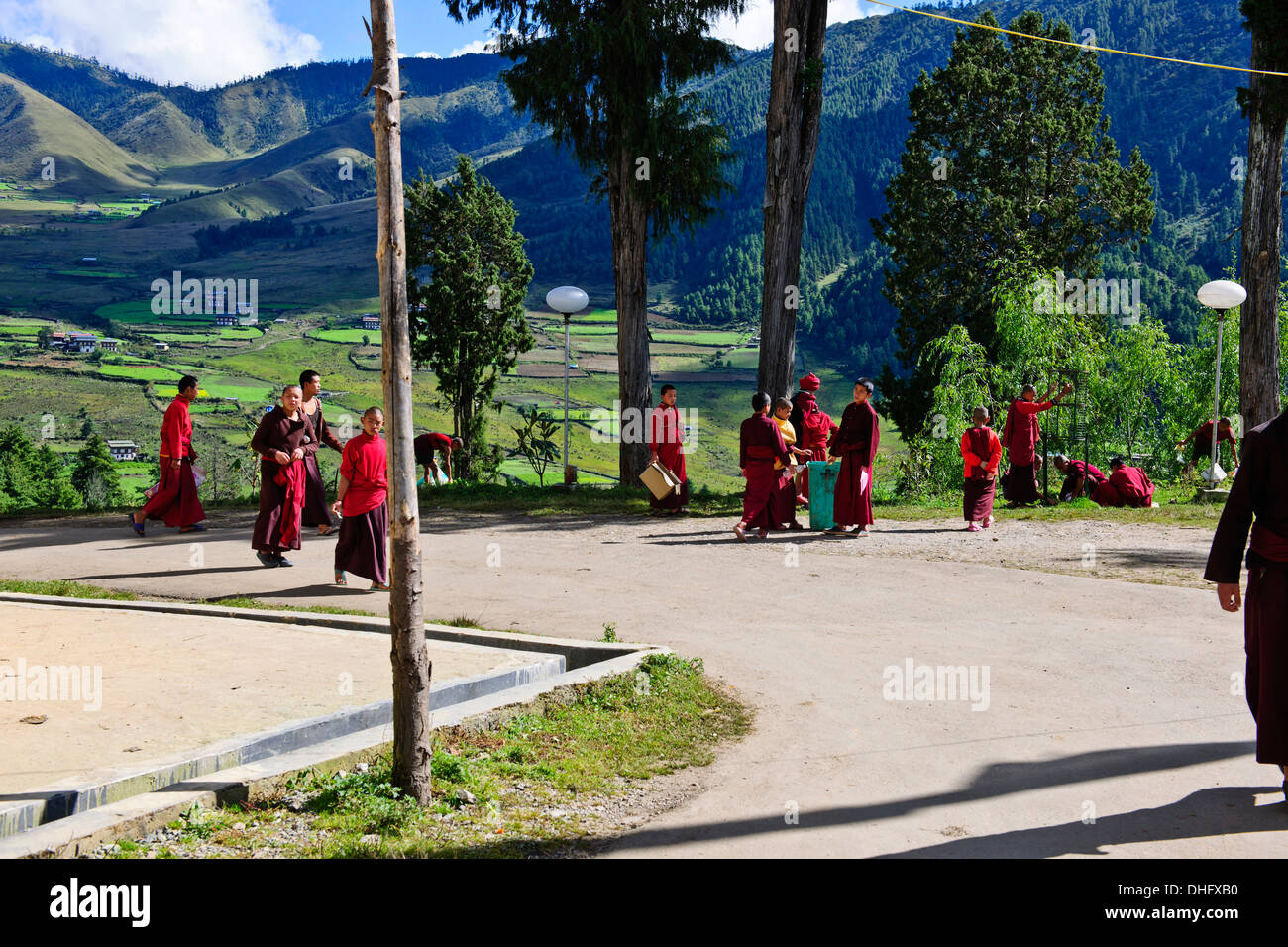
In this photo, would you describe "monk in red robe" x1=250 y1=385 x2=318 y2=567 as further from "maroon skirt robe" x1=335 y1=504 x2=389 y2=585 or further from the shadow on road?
the shadow on road

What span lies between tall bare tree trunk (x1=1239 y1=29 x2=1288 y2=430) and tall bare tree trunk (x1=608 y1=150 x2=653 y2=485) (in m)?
9.84

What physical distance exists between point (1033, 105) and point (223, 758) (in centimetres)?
3721

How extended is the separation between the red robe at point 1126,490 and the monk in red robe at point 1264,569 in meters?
13.7

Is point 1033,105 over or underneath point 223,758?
over

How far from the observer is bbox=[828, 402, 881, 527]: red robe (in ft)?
47.1

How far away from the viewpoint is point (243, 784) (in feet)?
15.8

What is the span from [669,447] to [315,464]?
5.23 meters

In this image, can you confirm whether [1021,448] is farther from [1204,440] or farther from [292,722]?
[292,722]

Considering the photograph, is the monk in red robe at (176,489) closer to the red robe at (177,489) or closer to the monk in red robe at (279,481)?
the red robe at (177,489)

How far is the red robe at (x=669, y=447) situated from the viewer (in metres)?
16.0

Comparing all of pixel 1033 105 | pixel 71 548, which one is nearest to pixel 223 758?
pixel 71 548

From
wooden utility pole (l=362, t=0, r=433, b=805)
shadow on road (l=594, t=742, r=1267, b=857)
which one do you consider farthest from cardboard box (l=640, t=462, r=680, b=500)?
wooden utility pole (l=362, t=0, r=433, b=805)

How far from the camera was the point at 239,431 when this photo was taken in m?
99.9

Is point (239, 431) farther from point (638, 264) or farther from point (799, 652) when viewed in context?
point (799, 652)
